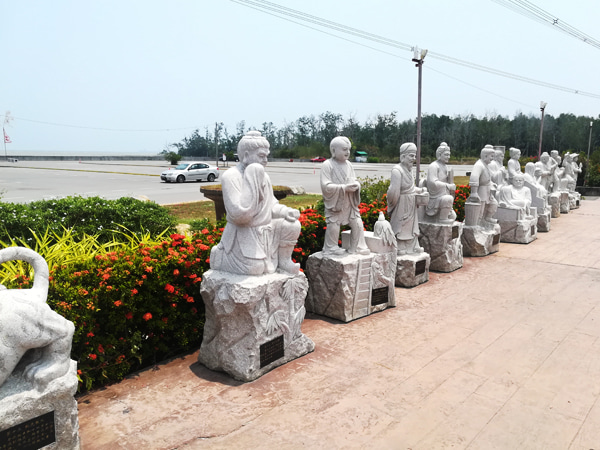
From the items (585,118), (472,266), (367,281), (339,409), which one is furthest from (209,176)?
(585,118)

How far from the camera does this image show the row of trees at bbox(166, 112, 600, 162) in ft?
163

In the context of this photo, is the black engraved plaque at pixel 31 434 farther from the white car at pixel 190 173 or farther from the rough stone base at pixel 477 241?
the white car at pixel 190 173

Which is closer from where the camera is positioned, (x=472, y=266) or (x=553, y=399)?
(x=553, y=399)

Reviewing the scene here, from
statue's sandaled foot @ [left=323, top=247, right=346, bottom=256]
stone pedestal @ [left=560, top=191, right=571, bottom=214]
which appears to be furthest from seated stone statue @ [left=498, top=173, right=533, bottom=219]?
statue's sandaled foot @ [left=323, top=247, right=346, bottom=256]

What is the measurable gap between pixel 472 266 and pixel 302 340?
4895mm

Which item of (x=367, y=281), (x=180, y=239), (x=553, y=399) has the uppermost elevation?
(x=180, y=239)

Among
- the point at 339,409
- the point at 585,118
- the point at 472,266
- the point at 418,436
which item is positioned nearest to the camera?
the point at 418,436

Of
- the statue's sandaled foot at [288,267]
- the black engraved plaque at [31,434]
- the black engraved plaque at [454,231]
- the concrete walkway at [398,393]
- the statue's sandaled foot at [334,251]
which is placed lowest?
the concrete walkway at [398,393]

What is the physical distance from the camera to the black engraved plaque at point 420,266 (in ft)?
23.2

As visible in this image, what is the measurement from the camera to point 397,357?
4.67 m

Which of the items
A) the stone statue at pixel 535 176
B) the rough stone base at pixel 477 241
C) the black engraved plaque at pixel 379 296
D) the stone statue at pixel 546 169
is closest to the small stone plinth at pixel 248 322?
the black engraved plaque at pixel 379 296

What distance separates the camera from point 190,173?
79.6 feet

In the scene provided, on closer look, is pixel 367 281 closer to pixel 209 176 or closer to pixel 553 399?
pixel 553 399

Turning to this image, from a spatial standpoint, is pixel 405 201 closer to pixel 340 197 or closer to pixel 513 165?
pixel 340 197
